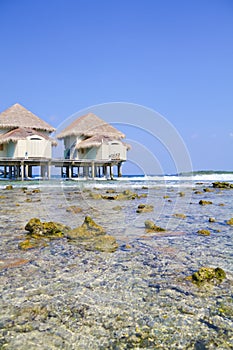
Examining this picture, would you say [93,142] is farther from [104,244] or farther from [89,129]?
[104,244]

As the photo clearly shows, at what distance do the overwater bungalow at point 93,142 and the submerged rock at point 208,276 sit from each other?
3142cm

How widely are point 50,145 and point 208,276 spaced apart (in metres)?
31.7

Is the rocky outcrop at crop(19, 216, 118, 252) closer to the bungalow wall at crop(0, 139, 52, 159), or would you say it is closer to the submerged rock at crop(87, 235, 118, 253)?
the submerged rock at crop(87, 235, 118, 253)

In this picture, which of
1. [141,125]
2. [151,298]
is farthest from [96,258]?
[141,125]

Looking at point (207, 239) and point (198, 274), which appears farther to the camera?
point (207, 239)

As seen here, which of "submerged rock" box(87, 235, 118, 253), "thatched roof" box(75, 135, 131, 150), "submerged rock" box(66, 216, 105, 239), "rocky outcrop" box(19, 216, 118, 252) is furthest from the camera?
"thatched roof" box(75, 135, 131, 150)

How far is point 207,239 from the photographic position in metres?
4.73

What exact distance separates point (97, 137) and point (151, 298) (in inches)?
1370

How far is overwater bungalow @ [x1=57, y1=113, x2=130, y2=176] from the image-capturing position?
35.5 metres

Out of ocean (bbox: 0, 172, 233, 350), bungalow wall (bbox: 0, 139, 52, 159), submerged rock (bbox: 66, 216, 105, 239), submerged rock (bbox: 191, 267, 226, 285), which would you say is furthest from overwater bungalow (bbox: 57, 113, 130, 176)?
submerged rock (bbox: 191, 267, 226, 285)

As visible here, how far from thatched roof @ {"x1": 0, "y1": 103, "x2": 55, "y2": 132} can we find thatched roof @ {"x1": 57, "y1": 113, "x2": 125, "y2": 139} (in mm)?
2457

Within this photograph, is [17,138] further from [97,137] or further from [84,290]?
[84,290]

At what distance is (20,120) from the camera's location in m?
34.9

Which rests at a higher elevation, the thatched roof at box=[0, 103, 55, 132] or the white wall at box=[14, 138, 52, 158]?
the thatched roof at box=[0, 103, 55, 132]
